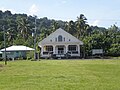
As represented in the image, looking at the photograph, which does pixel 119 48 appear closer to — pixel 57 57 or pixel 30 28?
pixel 57 57

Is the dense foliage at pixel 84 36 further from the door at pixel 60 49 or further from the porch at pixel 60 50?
the door at pixel 60 49

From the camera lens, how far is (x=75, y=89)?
14.7 metres

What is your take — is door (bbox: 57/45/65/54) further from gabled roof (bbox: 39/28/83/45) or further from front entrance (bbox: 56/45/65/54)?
gabled roof (bbox: 39/28/83/45)

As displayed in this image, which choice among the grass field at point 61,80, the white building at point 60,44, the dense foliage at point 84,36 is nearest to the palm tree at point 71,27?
the dense foliage at point 84,36

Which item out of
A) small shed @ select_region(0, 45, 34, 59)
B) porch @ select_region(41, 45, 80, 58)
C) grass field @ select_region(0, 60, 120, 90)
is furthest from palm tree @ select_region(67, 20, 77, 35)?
grass field @ select_region(0, 60, 120, 90)

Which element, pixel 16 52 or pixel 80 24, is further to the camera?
pixel 80 24

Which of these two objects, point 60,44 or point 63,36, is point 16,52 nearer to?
point 60,44

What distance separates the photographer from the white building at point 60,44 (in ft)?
238

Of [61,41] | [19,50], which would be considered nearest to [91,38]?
[61,41]

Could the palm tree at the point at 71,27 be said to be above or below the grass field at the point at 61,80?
above

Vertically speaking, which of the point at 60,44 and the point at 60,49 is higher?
the point at 60,44

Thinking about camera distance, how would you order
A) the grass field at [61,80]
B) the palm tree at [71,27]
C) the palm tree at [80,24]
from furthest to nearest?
1. the palm tree at [71,27]
2. the palm tree at [80,24]
3. the grass field at [61,80]

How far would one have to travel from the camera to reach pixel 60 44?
2879 inches

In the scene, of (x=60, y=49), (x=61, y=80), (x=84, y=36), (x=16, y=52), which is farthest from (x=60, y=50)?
(x=61, y=80)
